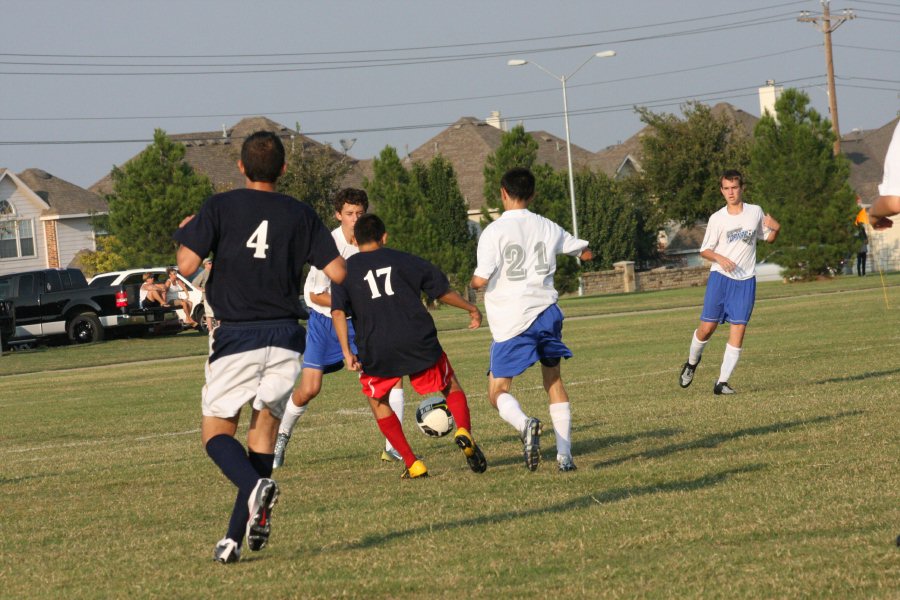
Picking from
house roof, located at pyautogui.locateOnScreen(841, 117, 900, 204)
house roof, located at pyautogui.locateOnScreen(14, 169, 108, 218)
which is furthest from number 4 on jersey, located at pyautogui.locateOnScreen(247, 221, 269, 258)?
house roof, located at pyautogui.locateOnScreen(841, 117, 900, 204)

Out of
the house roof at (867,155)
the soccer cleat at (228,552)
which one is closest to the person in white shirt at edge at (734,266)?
the soccer cleat at (228,552)

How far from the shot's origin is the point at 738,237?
13.9m

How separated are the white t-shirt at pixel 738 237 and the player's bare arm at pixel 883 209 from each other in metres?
8.08

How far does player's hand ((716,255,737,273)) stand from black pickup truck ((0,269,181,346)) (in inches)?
998

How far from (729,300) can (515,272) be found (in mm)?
5447

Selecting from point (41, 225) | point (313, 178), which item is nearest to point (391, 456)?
point (313, 178)

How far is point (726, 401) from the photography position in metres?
12.6

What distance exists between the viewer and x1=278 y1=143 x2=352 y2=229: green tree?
62.0 m

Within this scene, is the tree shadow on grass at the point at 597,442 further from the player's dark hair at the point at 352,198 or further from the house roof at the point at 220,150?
the house roof at the point at 220,150

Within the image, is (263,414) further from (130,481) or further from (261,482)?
(130,481)

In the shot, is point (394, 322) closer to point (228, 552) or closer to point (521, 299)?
point (521, 299)

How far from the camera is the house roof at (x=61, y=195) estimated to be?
2724 inches

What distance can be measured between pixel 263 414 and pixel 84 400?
1358 cm

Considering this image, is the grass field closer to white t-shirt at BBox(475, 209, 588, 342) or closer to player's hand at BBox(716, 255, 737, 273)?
white t-shirt at BBox(475, 209, 588, 342)
